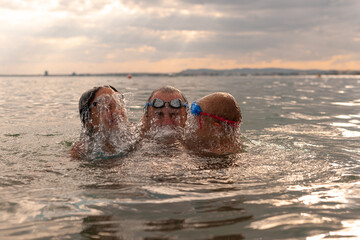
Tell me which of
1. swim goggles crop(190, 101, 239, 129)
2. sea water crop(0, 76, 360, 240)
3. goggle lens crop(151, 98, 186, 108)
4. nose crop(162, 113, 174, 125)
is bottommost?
sea water crop(0, 76, 360, 240)

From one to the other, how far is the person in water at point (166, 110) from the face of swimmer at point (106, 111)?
76cm

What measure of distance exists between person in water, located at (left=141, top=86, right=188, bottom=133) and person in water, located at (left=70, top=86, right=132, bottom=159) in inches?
27.9

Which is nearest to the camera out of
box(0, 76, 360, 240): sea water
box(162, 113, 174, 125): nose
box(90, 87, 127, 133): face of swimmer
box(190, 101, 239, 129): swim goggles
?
box(0, 76, 360, 240): sea water

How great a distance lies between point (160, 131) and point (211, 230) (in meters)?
3.15

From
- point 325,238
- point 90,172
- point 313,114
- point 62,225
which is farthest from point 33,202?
point 313,114

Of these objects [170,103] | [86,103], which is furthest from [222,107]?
[86,103]

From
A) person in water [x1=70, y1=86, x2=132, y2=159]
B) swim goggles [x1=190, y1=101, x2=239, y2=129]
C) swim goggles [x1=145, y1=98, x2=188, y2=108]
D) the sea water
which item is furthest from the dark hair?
swim goggles [x1=190, y1=101, x2=239, y2=129]

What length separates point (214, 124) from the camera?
4906 mm

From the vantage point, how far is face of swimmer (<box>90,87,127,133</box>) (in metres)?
5.30

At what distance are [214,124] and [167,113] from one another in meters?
1.33

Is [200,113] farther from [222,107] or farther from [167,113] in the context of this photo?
[167,113]

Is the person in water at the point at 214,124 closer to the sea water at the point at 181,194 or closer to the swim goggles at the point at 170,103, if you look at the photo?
the sea water at the point at 181,194

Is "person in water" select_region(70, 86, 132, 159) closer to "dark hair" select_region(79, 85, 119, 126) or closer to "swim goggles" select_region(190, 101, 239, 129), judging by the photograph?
"dark hair" select_region(79, 85, 119, 126)

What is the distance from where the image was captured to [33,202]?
3512mm
